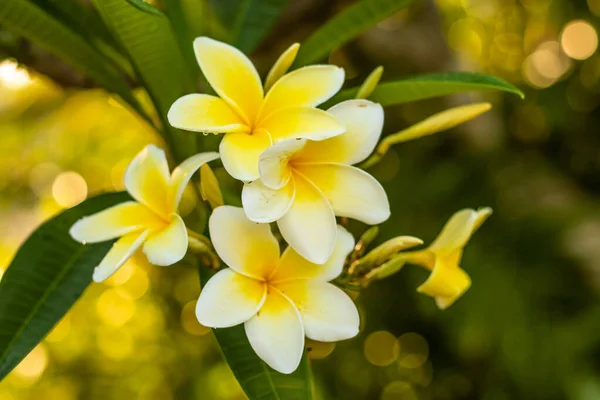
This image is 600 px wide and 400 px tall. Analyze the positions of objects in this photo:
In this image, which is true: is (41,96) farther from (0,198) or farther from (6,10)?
(6,10)

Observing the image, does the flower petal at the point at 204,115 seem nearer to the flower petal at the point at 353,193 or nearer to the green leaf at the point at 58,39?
the flower petal at the point at 353,193

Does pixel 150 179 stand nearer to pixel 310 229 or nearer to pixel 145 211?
pixel 145 211

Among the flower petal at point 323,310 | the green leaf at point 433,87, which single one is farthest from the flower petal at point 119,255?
the green leaf at point 433,87

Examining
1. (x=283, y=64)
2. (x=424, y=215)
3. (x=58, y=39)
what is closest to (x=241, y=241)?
(x=283, y=64)

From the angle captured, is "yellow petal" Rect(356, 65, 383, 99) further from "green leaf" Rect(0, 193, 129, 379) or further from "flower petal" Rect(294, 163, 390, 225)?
"green leaf" Rect(0, 193, 129, 379)

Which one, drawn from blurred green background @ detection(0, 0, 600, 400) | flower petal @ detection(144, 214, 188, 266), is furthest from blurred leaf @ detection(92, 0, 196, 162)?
blurred green background @ detection(0, 0, 600, 400)

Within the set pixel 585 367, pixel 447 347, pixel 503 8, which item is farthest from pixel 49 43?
pixel 503 8

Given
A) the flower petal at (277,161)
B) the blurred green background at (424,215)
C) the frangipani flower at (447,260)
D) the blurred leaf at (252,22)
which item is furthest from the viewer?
the blurred green background at (424,215)
